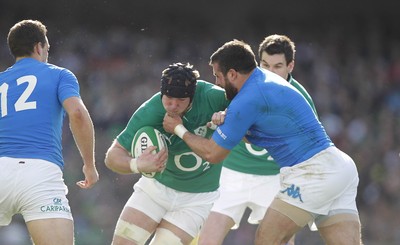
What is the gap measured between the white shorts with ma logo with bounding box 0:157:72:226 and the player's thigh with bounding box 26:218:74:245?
4 centimetres

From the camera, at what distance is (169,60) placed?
19.8 m

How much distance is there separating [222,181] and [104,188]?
687 cm

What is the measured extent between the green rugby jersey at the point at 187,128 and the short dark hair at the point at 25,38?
117 cm

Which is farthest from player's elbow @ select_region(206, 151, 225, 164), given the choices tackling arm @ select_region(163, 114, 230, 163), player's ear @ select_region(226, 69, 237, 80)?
player's ear @ select_region(226, 69, 237, 80)

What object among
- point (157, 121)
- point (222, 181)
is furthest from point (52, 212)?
point (222, 181)

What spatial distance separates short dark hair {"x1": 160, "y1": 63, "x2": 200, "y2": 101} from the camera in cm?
790

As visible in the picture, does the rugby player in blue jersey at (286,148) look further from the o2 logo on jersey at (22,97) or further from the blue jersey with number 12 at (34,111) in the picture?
the o2 logo on jersey at (22,97)

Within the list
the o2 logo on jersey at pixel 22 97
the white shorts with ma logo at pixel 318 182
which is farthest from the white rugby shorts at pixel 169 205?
the o2 logo on jersey at pixel 22 97

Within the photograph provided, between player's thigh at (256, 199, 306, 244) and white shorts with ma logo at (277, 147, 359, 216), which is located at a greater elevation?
white shorts with ma logo at (277, 147, 359, 216)

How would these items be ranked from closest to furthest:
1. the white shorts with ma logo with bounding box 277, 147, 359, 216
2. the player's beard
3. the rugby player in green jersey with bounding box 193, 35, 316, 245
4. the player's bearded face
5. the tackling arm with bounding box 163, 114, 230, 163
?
1. the white shorts with ma logo with bounding box 277, 147, 359, 216
2. the tackling arm with bounding box 163, 114, 230, 163
3. the player's beard
4. the player's bearded face
5. the rugby player in green jersey with bounding box 193, 35, 316, 245

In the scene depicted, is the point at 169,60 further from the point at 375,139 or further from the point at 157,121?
the point at 157,121

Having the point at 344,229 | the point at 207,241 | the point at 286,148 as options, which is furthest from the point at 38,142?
the point at 344,229

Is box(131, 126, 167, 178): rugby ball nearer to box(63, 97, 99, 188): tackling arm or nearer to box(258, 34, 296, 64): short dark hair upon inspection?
box(63, 97, 99, 188): tackling arm

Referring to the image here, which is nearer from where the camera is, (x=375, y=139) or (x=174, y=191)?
(x=174, y=191)
